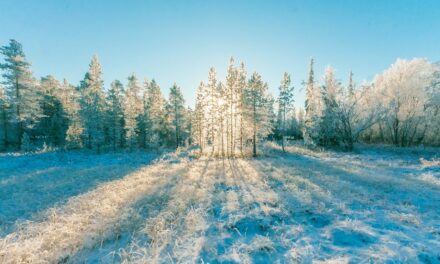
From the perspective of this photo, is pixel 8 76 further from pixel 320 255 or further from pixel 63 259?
pixel 320 255

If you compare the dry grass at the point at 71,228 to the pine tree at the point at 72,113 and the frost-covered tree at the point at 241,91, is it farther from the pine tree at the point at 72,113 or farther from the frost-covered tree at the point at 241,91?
the pine tree at the point at 72,113

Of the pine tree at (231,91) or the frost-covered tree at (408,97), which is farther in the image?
the frost-covered tree at (408,97)

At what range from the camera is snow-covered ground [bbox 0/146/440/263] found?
529 centimetres

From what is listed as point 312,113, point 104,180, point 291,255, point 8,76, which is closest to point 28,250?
point 291,255

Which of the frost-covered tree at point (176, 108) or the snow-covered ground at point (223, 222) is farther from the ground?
the frost-covered tree at point (176, 108)

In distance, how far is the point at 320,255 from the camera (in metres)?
5.09

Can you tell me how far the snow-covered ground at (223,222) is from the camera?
17.4 feet

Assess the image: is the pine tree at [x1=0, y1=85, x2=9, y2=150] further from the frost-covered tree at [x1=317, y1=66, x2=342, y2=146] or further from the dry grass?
the frost-covered tree at [x1=317, y1=66, x2=342, y2=146]

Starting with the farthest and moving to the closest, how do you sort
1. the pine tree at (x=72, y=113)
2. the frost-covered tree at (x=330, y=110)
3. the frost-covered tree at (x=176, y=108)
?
the frost-covered tree at (x=176, y=108), the frost-covered tree at (x=330, y=110), the pine tree at (x=72, y=113)

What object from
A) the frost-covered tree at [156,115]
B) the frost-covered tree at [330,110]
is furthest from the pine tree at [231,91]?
the frost-covered tree at [156,115]

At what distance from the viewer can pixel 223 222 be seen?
7.16 m

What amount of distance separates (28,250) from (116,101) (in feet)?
125

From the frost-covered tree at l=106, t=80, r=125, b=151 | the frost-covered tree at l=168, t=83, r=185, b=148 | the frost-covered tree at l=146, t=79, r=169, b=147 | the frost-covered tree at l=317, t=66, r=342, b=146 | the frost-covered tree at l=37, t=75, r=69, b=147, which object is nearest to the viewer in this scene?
the frost-covered tree at l=317, t=66, r=342, b=146

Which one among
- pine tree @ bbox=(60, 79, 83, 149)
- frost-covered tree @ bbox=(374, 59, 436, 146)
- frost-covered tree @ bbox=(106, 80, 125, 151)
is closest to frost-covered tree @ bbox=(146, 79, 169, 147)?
frost-covered tree @ bbox=(106, 80, 125, 151)
